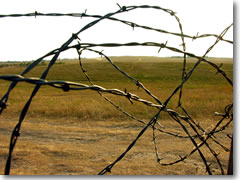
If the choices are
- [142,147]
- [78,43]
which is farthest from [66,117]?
[78,43]

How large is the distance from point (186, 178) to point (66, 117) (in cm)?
799

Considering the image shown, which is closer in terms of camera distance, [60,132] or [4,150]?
[4,150]

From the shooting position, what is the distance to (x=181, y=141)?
6.49 m

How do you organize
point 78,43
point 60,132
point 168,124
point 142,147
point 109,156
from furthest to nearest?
point 168,124
point 60,132
point 142,147
point 109,156
point 78,43

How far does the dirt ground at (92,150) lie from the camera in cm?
489

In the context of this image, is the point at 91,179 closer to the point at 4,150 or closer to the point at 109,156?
the point at 109,156

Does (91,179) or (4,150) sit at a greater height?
(91,179)

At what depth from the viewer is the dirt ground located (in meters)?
4.89

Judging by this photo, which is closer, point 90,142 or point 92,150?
point 92,150

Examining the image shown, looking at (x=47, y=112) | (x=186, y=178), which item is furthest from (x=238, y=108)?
(x=47, y=112)

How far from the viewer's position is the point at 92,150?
606cm

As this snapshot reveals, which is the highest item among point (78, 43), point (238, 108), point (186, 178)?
point (78, 43)

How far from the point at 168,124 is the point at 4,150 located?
469 centimetres

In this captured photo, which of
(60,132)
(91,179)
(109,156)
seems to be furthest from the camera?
(60,132)
